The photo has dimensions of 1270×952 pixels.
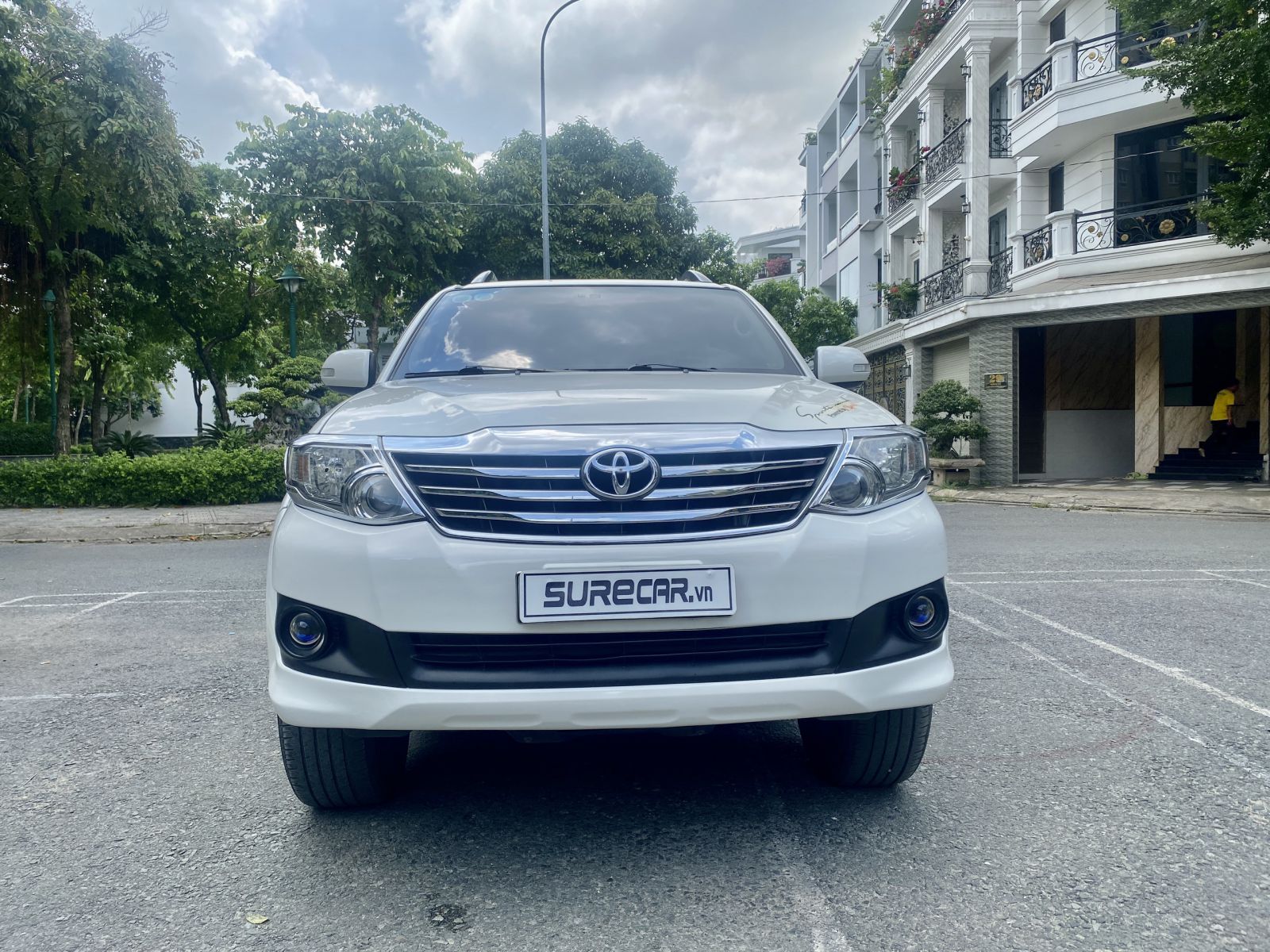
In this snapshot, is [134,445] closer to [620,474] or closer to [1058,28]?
[1058,28]

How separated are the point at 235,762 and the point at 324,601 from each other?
1355 mm

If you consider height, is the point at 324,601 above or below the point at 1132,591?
above

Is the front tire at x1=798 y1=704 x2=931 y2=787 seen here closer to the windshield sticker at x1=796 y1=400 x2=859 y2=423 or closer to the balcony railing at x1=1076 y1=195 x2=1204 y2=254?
the windshield sticker at x1=796 y1=400 x2=859 y2=423

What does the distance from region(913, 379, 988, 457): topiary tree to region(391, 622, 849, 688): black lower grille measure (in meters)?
16.2

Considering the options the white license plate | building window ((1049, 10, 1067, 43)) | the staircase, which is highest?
building window ((1049, 10, 1067, 43))

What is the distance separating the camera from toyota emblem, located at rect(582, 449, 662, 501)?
8.18ft

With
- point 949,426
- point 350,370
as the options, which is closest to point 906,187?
point 949,426

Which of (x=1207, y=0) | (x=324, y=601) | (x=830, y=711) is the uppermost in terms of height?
(x=1207, y=0)

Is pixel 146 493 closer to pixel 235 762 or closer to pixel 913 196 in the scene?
pixel 235 762

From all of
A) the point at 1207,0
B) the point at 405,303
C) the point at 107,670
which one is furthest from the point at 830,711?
the point at 405,303

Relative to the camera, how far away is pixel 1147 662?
4777 mm

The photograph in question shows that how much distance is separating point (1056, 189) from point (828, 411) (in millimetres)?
20210

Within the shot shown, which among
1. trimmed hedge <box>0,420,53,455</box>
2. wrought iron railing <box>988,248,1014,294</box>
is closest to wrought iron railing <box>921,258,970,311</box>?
wrought iron railing <box>988,248,1014,294</box>

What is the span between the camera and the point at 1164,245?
17.6m
